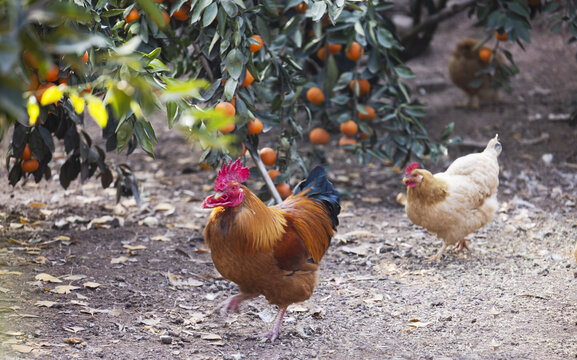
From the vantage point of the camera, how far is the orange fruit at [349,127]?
492 cm

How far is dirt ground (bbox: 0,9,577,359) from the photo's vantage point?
3166mm

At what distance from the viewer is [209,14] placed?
11.1 ft

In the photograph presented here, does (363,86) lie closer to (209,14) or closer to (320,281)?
(320,281)

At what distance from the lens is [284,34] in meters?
4.73

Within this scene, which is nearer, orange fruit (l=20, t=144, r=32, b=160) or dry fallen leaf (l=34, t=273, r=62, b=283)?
dry fallen leaf (l=34, t=273, r=62, b=283)

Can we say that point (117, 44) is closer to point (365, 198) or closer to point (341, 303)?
point (341, 303)

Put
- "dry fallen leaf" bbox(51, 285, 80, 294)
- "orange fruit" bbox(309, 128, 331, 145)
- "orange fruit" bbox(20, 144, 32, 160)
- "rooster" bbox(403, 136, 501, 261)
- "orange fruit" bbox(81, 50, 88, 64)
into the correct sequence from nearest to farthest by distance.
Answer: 1. "orange fruit" bbox(81, 50, 88, 64)
2. "dry fallen leaf" bbox(51, 285, 80, 294)
3. "orange fruit" bbox(20, 144, 32, 160)
4. "rooster" bbox(403, 136, 501, 261)
5. "orange fruit" bbox(309, 128, 331, 145)

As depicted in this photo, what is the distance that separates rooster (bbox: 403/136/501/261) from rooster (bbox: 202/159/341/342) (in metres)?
1.25

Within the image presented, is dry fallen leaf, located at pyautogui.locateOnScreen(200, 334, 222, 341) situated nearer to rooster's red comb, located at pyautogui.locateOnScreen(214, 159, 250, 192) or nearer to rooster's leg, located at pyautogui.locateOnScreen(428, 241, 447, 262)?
rooster's red comb, located at pyautogui.locateOnScreen(214, 159, 250, 192)

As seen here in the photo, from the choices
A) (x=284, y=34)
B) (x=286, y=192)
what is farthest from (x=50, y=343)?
(x=284, y=34)

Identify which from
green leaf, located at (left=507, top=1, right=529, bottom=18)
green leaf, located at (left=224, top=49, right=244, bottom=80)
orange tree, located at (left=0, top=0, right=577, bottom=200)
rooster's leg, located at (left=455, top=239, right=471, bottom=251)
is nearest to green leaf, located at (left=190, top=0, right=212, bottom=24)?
orange tree, located at (left=0, top=0, right=577, bottom=200)

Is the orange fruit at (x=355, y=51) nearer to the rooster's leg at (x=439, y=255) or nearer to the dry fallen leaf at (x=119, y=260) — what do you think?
the rooster's leg at (x=439, y=255)

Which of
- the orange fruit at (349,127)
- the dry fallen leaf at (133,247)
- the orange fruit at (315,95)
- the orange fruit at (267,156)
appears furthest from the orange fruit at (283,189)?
the dry fallen leaf at (133,247)

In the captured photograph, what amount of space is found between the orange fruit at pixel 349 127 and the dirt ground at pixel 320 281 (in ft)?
2.48
